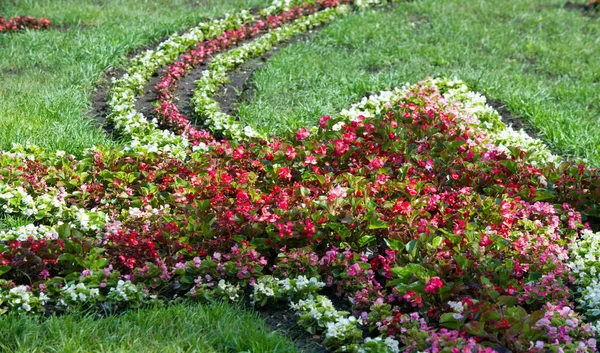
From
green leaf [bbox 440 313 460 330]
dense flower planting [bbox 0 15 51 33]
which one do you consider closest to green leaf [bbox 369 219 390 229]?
green leaf [bbox 440 313 460 330]

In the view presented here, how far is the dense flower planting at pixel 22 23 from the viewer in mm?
8461

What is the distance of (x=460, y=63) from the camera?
8062 millimetres

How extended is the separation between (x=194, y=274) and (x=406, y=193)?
1.40 metres

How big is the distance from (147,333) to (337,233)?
123 cm

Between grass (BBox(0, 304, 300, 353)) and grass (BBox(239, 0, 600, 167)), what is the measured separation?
2757 mm

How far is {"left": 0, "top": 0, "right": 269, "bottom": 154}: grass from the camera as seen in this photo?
588cm

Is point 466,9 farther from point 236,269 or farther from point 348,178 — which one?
point 236,269

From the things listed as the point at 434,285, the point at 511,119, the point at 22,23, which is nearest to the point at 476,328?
the point at 434,285

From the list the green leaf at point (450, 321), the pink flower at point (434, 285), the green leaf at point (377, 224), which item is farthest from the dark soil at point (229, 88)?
the green leaf at point (450, 321)

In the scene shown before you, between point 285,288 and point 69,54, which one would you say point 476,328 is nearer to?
point 285,288

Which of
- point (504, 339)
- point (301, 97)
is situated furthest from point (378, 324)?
point (301, 97)

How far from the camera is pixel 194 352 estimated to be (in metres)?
3.30

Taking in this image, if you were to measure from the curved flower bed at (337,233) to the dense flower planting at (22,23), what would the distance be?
142 inches

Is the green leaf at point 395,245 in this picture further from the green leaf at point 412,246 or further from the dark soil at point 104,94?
the dark soil at point 104,94
